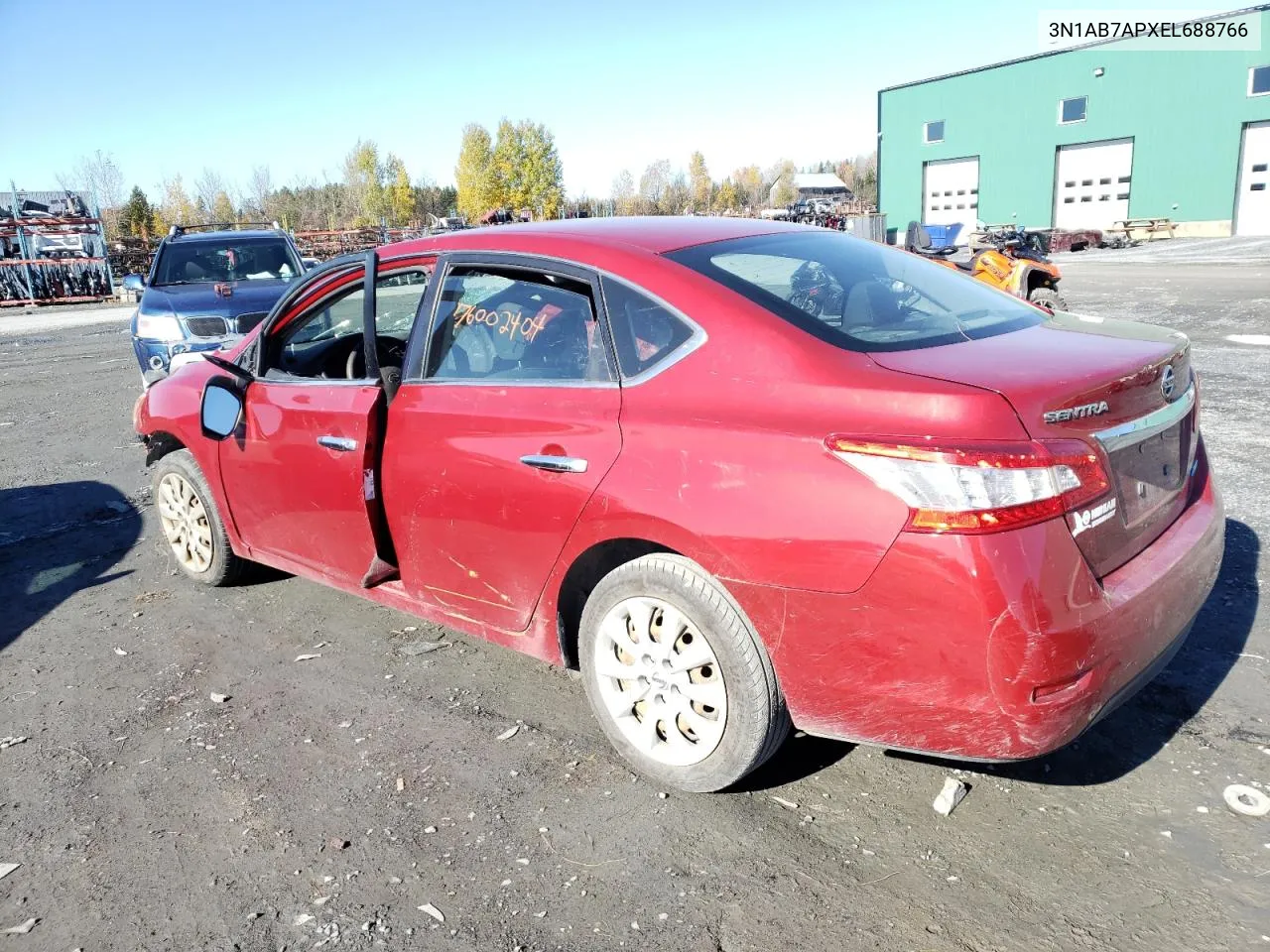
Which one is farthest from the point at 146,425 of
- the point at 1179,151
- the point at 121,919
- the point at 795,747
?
the point at 1179,151

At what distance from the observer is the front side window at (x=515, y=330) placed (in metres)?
3.18

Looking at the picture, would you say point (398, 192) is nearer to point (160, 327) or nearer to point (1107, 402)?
point (160, 327)

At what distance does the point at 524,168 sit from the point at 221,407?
77462mm

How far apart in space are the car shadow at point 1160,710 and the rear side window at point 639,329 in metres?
1.58

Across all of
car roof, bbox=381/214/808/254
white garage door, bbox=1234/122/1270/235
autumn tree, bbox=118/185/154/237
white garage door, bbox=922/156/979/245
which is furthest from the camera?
autumn tree, bbox=118/185/154/237

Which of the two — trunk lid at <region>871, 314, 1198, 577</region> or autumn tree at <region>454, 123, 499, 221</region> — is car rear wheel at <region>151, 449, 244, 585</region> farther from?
autumn tree at <region>454, 123, 499, 221</region>

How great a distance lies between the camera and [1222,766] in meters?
2.98

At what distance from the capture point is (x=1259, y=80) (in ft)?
120

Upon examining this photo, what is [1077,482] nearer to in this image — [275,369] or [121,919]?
[121,919]

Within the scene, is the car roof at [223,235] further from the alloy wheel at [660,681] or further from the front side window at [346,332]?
the alloy wheel at [660,681]

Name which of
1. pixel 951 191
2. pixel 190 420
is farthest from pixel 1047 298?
pixel 951 191

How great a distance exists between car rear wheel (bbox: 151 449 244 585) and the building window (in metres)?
45.6

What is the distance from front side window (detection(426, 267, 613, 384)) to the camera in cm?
318

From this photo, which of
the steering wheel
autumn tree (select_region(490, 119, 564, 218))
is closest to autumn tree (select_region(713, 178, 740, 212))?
autumn tree (select_region(490, 119, 564, 218))
